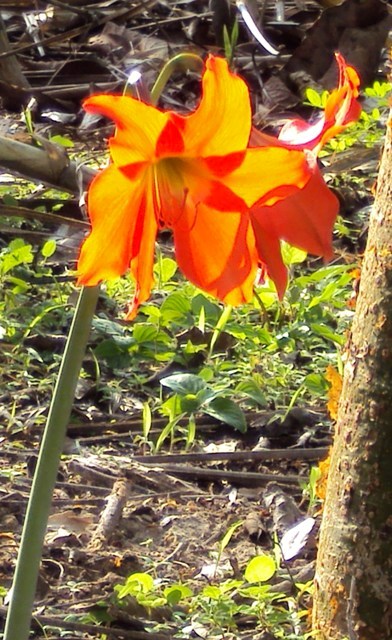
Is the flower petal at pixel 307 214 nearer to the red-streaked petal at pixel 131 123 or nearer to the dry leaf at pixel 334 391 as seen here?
the red-streaked petal at pixel 131 123

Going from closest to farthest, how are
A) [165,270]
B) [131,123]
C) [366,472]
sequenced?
[131,123]
[366,472]
[165,270]

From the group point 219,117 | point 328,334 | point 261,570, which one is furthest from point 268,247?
point 328,334

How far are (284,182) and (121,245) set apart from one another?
16 cm

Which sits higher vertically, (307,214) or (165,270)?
(307,214)

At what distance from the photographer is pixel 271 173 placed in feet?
3.35

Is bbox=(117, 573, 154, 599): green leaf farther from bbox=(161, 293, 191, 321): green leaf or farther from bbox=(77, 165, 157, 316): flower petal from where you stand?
bbox=(161, 293, 191, 321): green leaf

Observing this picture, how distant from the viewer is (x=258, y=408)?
2.77 metres

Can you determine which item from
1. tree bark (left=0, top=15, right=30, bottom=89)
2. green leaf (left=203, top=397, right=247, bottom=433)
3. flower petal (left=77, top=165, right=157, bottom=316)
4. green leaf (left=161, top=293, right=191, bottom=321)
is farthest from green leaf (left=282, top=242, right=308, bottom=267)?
tree bark (left=0, top=15, right=30, bottom=89)

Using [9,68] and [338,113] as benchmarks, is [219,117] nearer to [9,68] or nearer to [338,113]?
[338,113]

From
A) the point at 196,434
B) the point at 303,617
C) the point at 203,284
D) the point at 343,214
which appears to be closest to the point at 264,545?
the point at 303,617

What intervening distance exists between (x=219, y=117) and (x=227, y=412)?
63.1 inches

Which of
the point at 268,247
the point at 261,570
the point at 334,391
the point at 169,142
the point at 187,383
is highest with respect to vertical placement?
the point at 169,142

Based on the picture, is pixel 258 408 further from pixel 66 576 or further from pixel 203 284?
pixel 203 284

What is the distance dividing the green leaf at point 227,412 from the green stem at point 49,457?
1403 millimetres
